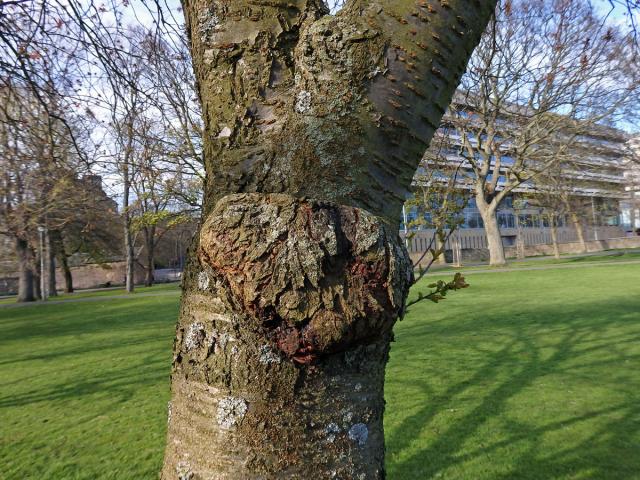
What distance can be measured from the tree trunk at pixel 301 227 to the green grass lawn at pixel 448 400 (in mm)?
2660

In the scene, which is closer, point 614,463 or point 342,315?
point 342,315

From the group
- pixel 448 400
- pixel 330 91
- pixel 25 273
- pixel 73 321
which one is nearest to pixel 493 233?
pixel 73 321

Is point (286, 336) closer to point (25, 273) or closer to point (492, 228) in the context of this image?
point (492, 228)

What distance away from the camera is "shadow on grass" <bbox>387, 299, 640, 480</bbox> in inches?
134

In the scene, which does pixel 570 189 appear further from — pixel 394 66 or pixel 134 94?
pixel 394 66

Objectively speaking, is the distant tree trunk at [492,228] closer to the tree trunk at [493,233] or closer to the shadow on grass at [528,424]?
the tree trunk at [493,233]

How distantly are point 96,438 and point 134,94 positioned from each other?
10.9 feet

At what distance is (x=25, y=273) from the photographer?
77.9 feet

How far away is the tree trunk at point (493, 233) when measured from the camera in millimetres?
25253

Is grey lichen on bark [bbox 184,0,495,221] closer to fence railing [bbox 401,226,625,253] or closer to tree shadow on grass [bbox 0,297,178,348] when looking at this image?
tree shadow on grass [bbox 0,297,178,348]

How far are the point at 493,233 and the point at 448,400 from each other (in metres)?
22.4

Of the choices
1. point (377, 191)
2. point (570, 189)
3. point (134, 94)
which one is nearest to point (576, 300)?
point (134, 94)

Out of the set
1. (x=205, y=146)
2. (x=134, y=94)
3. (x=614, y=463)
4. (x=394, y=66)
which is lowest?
(x=614, y=463)

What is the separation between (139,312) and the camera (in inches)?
582
